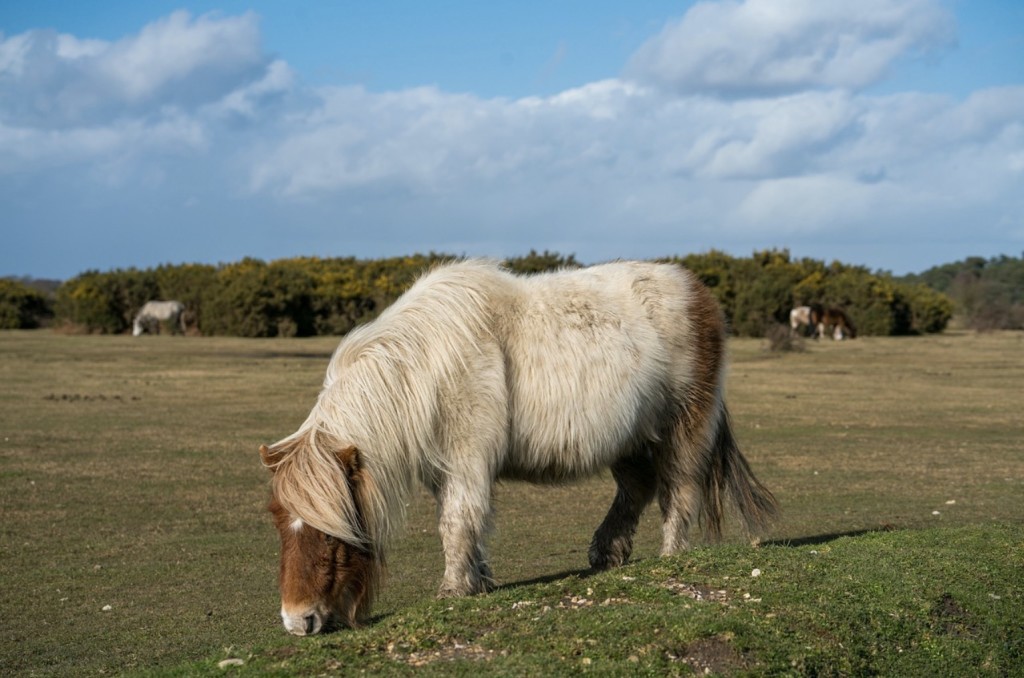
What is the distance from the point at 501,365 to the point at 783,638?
7.69 feet

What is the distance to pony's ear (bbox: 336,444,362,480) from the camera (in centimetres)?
604

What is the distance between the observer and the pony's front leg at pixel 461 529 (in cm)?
657

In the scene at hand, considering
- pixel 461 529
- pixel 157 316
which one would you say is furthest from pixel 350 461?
pixel 157 316

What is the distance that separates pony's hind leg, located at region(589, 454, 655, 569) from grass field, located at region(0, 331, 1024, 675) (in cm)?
50

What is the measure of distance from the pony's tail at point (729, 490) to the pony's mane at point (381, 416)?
2479 mm

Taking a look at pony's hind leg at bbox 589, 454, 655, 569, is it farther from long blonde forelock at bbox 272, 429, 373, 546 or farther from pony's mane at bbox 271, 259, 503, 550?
long blonde forelock at bbox 272, 429, 373, 546

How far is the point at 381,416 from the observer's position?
636 centimetres

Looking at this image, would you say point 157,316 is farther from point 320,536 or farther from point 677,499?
point 320,536

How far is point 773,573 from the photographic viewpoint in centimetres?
653

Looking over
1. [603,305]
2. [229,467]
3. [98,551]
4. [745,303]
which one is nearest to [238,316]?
[745,303]

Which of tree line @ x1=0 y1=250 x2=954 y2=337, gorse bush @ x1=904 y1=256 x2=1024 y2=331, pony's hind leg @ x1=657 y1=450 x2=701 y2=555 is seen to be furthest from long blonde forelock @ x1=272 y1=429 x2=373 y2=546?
gorse bush @ x1=904 y1=256 x2=1024 y2=331

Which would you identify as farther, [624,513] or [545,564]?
[545,564]

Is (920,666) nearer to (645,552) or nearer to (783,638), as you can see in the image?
(783,638)

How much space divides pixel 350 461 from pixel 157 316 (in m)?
49.2
